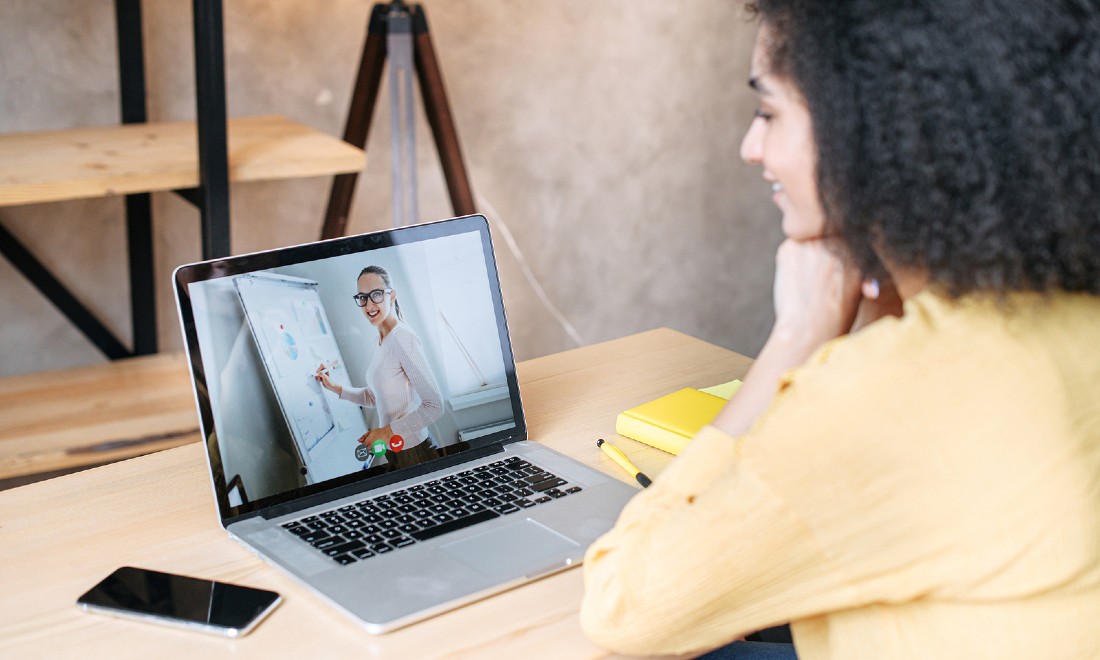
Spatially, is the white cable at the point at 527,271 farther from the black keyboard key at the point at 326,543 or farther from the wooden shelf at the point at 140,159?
the black keyboard key at the point at 326,543

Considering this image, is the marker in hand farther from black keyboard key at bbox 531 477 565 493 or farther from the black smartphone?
the black smartphone

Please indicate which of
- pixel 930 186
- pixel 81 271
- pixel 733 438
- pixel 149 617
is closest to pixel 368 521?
pixel 149 617

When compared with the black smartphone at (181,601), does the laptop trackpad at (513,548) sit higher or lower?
higher

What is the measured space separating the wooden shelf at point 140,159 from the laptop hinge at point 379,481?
0.75 metres

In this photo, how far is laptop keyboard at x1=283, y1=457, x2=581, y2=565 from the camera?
3.28 ft

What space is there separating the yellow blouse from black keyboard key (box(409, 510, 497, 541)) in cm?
24

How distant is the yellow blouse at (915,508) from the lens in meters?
0.75

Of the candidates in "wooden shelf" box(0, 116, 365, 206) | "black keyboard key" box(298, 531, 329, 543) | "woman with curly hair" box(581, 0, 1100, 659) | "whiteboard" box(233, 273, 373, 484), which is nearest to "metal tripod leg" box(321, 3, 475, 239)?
"wooden shelf" box(0, 116, 365, 206)

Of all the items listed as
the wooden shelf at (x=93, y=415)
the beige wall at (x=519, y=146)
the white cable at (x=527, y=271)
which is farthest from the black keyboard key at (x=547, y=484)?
the white cable at (x=527, y=271)

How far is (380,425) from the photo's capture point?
112 centimetres

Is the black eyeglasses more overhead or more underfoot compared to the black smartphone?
more overhead

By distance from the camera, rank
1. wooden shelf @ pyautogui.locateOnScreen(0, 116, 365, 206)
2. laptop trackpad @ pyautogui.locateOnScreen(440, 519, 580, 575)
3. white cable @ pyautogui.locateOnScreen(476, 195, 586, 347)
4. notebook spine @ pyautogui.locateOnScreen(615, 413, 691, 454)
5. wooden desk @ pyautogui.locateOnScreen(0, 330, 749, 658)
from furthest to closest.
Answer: white cable @ pyautogui.locateOnScreen(476, 195, 586, 347) → wooden shelf @ pyautogui.locateOnScreen(0, 116, 365, 206) → notebook spine @ pyautogui.locateOnScreen(615, 413, 691, 454) → laptop trackpad @ pyautogui.locateOnScreen(440, 519, 580, 575) → wooden desk @ pyautogui.locateOnScreen(0, 330, 749, 658)

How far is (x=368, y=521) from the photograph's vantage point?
3.40ft

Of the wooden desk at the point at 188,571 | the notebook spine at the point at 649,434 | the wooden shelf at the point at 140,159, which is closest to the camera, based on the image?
the wooden desk at the point at 188,571
